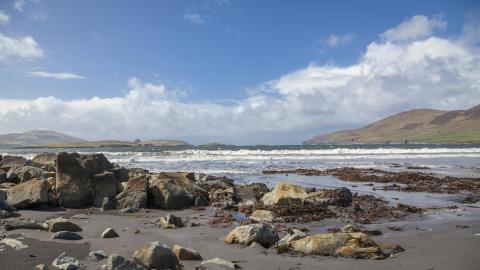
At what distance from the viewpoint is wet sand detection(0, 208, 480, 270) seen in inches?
264

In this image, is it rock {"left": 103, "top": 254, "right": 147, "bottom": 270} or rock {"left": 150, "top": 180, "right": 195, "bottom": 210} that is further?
rock {"left": 150, "top": 180, "right": 195, "bottom": 210}

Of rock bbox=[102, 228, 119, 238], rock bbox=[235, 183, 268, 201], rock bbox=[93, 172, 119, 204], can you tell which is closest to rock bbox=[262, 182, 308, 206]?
rock bbox=[235, 183, 268, 201]

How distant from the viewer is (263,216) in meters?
11.3

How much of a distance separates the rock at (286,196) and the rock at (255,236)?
4.99 m

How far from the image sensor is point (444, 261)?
6.78 meters

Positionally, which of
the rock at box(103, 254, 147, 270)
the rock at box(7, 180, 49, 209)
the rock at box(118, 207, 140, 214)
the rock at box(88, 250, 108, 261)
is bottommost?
the rock at box(118, 207, 140, 214)

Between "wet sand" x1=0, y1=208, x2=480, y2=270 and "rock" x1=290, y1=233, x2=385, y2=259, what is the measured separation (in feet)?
0.62

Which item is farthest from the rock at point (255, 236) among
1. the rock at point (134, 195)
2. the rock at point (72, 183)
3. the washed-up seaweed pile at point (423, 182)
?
the washed-up seaweed pile at point (423, 182)

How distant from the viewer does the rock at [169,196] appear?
13.3 metres

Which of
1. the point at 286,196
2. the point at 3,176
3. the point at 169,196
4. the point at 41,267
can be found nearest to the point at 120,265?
the point at 41,267

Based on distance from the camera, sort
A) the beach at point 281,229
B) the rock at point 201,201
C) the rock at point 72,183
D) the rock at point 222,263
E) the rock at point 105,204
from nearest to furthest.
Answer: the rock at point 222,263 < the beach at point 281,229 < the rock at point 105,204 < the rock at point 72,183 < the rock at point 201,201

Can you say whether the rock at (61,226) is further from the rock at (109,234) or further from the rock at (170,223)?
the rock at (170,223)

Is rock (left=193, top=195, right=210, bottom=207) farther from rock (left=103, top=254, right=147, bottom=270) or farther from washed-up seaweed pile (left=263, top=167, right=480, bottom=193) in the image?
washed-up seaweed pile (left=263, top=167, right=480, bottom=193)

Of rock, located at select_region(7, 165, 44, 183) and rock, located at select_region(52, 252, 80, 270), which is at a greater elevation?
rock, located at select_region(7, 165, 44, 183)
